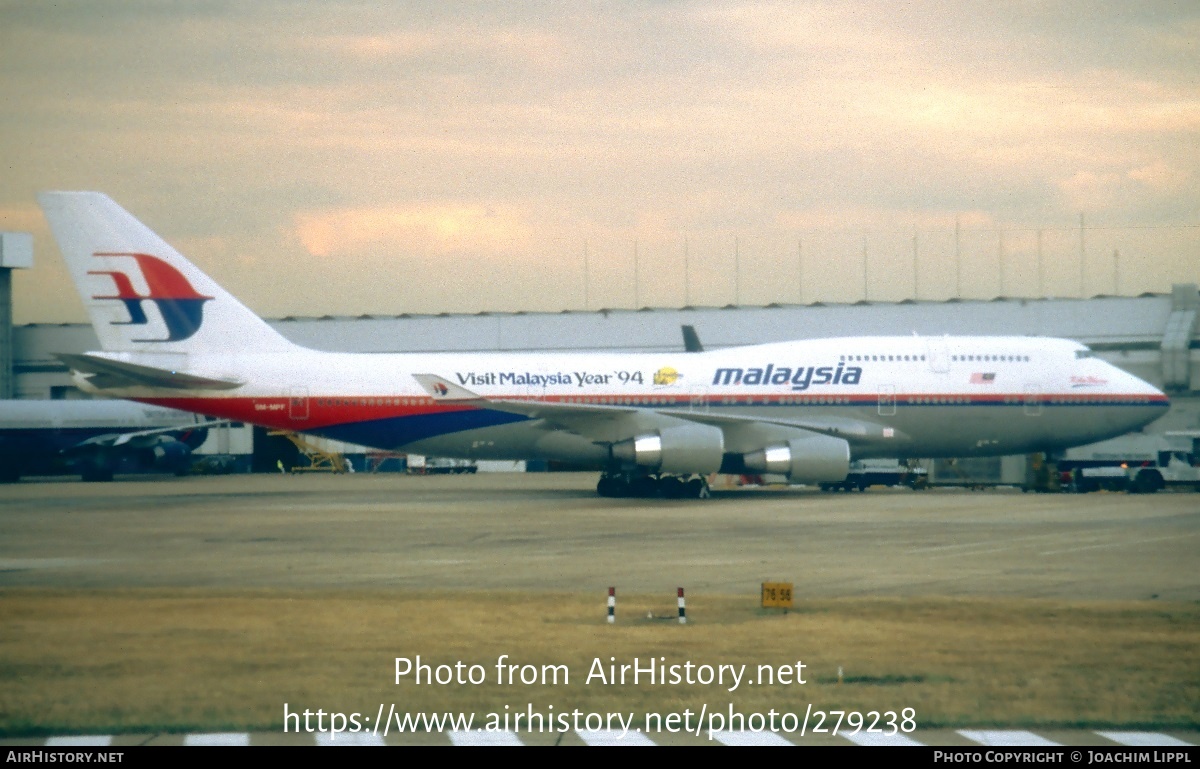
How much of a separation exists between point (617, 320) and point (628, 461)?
33330mm

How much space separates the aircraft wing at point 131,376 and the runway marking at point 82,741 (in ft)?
104

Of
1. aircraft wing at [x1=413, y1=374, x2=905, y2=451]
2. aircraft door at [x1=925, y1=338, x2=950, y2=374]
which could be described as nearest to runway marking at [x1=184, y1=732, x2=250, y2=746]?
aircraft wing at [x1=413, y1=374, x2=905, y2=451]

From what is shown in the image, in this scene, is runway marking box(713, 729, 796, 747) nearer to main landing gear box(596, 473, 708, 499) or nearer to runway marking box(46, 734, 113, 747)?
runway marking box(46, 734, 113, 747)

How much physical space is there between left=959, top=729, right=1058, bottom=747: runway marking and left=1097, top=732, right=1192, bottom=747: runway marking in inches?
19.6

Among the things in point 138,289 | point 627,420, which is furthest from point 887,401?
point 138,289

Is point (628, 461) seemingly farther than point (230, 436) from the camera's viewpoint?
No

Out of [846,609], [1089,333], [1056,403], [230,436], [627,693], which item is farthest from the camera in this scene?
[230,436]

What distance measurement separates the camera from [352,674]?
12219mm

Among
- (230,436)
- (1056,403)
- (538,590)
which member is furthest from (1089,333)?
(538,590)

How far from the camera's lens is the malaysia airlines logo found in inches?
1704

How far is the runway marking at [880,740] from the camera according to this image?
9.48 metres

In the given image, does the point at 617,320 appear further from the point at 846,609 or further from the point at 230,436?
the point at 846,609

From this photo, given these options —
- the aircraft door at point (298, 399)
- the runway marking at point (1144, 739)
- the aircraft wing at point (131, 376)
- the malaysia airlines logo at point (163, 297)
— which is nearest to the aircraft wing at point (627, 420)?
the aircraft door at point (298, 399)

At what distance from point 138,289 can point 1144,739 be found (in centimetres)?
3881
